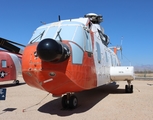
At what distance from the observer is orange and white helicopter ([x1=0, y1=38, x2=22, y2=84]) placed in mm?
14351

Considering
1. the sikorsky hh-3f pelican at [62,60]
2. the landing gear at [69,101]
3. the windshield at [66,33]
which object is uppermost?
the windshield at [66,33]

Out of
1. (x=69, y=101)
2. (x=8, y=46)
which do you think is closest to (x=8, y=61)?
(x=8, y=46)

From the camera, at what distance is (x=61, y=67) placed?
519cm

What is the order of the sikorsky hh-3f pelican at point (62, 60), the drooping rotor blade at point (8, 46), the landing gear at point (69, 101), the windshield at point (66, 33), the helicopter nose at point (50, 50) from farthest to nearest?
the drooping rotor blade at point (8, 46)
the landing gear at point (69, 101)
the windshield at point (66, 33)
the sikorsky hh-3f pelican at point (62, 60)
the helicopter nose at point (50, 50)

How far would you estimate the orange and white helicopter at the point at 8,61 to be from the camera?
14351 mm

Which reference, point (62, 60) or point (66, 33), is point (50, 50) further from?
point (66, 33)

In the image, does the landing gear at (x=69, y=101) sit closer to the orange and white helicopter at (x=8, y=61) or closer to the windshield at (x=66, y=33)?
the windshield at (x=66, y=33)

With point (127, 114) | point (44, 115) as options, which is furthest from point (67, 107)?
point (127, 114)

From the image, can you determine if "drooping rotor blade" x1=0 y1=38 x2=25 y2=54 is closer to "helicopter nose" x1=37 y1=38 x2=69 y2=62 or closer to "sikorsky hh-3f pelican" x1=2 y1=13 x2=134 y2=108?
"sikorsky hh-3f pelican" x1=2 y1=13 x2=134 y2=108

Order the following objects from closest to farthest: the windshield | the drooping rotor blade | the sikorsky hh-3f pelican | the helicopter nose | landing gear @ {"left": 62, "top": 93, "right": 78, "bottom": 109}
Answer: the helicopter nose
the sikorsky hh-3f pelican
the windshield
landing gear @ {"left": 62, "top": 93, "right": 78, "bottom": 109}
the drooping rotor blade

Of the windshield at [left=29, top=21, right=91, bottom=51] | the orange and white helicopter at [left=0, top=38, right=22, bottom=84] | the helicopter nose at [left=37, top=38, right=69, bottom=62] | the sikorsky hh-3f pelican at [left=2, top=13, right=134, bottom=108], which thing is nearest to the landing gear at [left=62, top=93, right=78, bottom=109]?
the sikorsky hh-3f pelican at [left=2, top=13, right=134, bottom=108]

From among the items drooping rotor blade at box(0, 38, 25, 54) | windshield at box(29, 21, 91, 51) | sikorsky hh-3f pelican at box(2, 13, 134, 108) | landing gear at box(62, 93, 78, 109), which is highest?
drooping rotor blade at box(0, 38, 25, 54)

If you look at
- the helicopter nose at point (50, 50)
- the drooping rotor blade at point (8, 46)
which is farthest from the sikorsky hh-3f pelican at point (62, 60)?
the drooping rotor blade at point (8, 46)

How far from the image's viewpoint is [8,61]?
14906mm
